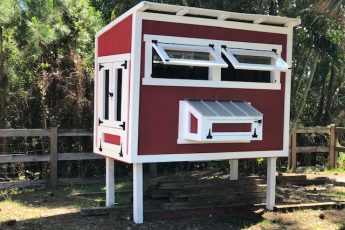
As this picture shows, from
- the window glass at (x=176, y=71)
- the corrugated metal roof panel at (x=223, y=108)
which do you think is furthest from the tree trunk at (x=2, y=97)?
the corrugated metal roof panel at (x=223, y=108)

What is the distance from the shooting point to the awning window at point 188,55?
6848 mm

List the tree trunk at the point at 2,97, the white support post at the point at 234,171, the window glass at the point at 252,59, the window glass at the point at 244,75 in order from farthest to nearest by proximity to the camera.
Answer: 1. the tree trunk at the point at 2,97
2. the white support post at the point at 234,171
3. the window glass at the point at 252,59
4. the window glass at the point at 244,75

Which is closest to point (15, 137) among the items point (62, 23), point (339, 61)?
point (62, 23)

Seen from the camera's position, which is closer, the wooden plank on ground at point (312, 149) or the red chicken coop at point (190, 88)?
the red chicken coop at point (190, 88)

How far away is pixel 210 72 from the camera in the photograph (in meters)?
7.55

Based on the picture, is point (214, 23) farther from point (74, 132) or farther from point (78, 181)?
point (78, 181)

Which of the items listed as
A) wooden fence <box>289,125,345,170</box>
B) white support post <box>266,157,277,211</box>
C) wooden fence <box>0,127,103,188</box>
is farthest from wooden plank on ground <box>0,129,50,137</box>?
wooden fence <box>289,125,345,170</box>

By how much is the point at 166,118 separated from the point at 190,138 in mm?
468

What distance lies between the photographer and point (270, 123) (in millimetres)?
8000

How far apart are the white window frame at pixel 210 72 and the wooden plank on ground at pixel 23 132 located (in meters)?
4.01

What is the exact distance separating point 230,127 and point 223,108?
0.33 metres

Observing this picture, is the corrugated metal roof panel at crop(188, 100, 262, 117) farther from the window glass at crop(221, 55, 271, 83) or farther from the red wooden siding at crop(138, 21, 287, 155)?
the window glass at crop(221, 55, 271, 83)

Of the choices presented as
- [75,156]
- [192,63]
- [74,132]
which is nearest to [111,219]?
[192,63]

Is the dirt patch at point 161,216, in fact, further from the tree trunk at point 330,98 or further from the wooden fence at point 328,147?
the tree trunk at point 330,98
